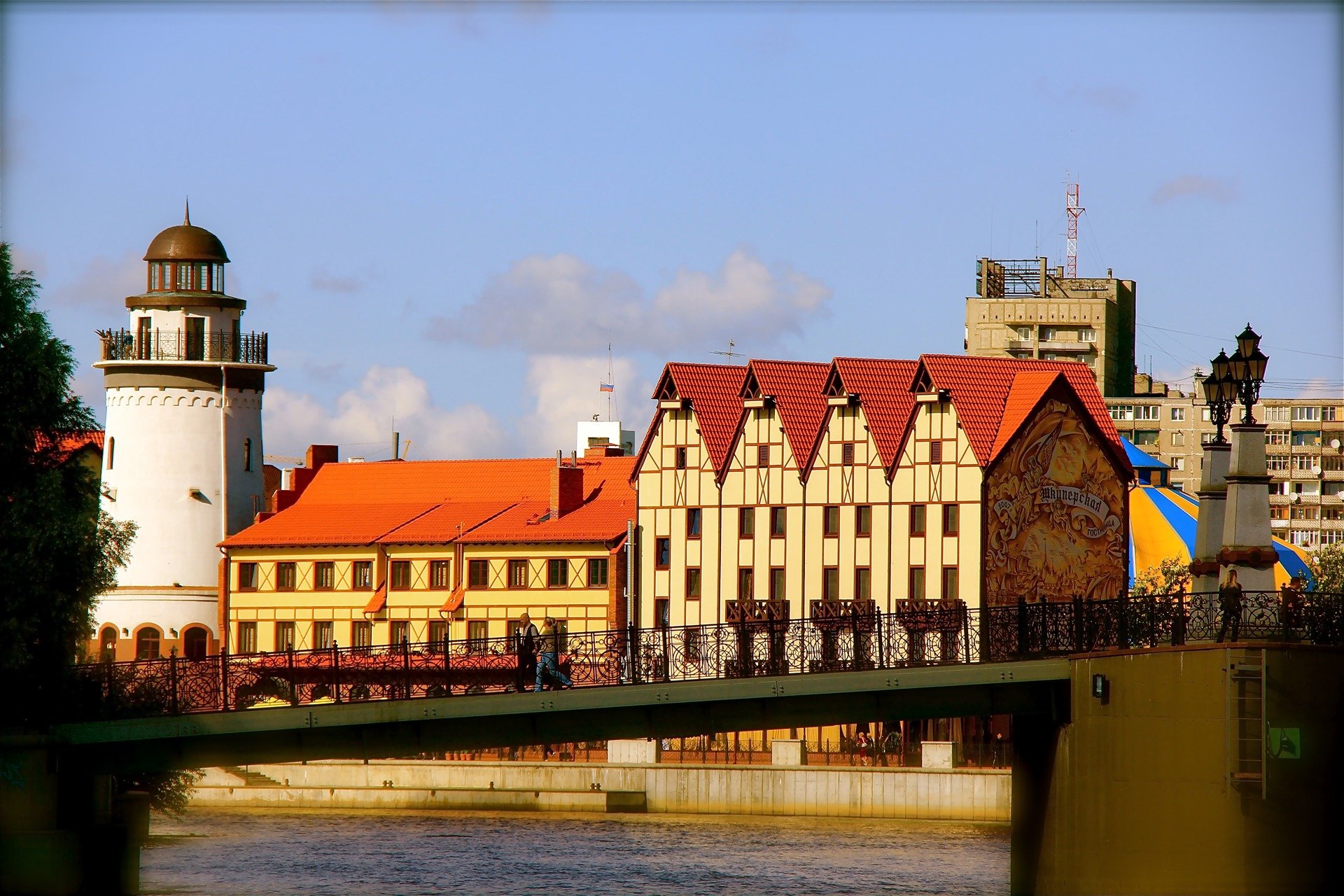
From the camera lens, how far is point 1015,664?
132 ft

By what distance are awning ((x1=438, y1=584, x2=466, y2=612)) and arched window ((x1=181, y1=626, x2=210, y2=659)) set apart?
10223 millimetres

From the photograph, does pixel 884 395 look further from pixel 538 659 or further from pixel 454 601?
pixel 538 659

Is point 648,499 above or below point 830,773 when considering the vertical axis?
above

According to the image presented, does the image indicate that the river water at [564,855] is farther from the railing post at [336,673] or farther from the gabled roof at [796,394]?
the gabled roof at [796,394]

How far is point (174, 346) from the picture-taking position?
93.8 metres

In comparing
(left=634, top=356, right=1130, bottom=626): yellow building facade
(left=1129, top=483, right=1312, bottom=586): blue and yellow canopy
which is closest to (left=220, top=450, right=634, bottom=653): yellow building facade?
(left=634, top=356, right=1130, bottom=626): yellow building facade

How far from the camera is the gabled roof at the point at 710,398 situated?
87562mm

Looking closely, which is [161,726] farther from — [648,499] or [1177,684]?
[648,499]

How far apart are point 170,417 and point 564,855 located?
3913cm

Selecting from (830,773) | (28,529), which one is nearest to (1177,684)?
(28,529)

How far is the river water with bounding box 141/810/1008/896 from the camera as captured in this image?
52281mm

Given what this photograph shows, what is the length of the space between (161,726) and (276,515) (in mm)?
60492

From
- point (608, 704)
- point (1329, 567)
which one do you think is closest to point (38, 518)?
point (608, 704)

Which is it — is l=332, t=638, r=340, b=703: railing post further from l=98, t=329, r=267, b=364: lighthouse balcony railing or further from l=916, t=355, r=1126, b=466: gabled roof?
l=98, t=329, r=267, b=364: lighthouse balcony railing
